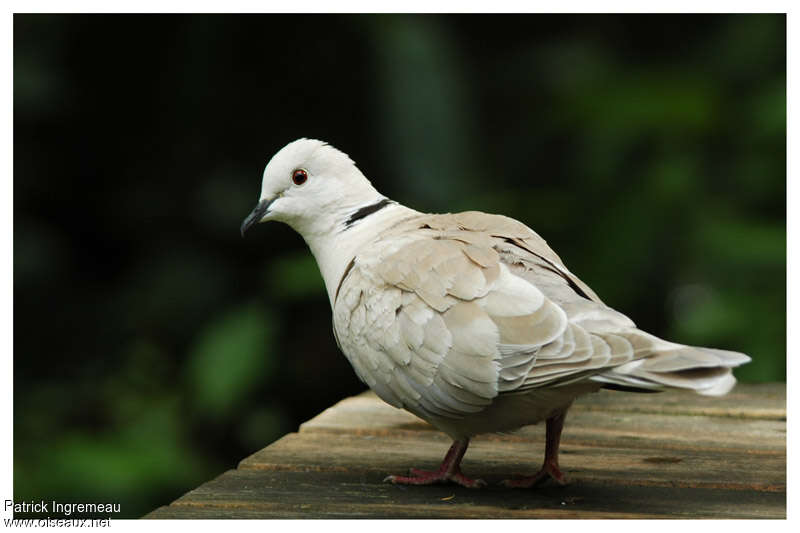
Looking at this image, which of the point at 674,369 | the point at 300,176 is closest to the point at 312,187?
the point at 300,176

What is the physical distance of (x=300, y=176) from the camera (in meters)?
3.54

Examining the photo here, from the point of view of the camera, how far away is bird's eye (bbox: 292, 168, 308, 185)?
11.6 feet

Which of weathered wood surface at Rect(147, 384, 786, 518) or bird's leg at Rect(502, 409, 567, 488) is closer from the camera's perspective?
weathered wood surface at Rect(147, 384, 786, 518)

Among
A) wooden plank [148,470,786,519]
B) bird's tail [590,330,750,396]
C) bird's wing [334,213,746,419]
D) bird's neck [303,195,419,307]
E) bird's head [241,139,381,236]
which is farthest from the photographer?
bird's head [241,139,381,236]

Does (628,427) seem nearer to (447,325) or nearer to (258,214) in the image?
(447,325)

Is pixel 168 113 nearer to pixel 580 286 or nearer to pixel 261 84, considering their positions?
pixel 261 84

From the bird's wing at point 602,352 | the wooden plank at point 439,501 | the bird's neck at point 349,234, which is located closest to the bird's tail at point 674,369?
the bird's wing at point 602,352

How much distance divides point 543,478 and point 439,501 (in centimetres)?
31

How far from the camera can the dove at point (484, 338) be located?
2479 mm

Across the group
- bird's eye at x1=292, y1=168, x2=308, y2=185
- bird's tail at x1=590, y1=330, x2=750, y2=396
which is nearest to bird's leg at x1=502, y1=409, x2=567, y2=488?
bird's tail at x1=590, y1=330, x2=750, y2=396

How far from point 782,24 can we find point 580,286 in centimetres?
385

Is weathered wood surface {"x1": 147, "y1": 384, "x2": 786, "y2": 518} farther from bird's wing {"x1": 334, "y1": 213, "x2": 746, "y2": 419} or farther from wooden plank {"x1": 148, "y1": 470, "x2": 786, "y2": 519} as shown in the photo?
bird's wing {"x1": 334, "y1": 213, "x2": 746, "y2": 419}

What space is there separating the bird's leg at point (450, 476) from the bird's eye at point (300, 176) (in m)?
1.09

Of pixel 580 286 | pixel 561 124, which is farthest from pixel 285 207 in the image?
pixel 561 124
